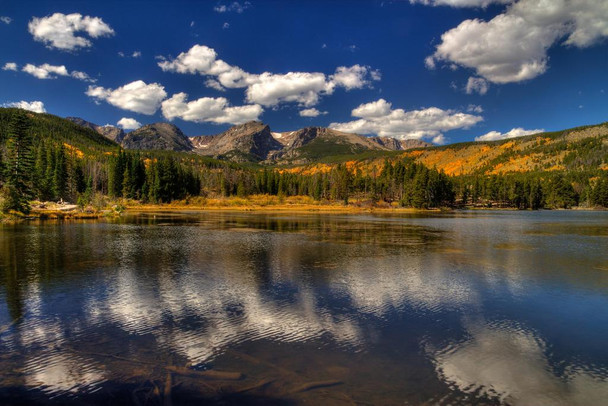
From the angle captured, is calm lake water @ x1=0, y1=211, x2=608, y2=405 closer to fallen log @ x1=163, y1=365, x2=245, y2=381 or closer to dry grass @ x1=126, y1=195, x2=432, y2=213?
fallen log @ x1=163, y1=365, x2=245, y2=381

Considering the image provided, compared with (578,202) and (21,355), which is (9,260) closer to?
(21,355)

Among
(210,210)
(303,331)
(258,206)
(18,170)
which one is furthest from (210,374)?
(258,206)

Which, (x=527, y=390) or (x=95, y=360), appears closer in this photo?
(x=527, y=390)

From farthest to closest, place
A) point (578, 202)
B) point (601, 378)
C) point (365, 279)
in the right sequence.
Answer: point (578, 202) < point (365, 279) < point (601, 378)

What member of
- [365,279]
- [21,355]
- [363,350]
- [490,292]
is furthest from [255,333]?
[490,292]

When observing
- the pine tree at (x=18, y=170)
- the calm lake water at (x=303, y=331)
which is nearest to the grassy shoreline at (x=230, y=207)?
the pine tree at (x=18, y=170)

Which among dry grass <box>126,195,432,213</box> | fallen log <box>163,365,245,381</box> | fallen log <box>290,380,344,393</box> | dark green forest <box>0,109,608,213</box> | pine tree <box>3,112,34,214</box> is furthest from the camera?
dry grass <box>126,195,432,213</box>

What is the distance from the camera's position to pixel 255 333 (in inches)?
497

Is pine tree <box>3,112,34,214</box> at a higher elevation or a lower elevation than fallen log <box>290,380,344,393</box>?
higher

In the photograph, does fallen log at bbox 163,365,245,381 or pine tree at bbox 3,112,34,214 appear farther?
pine tree at bbox 3,112,34,214

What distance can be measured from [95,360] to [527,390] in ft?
39.6

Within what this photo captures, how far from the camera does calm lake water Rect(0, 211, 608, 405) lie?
8.95 metres

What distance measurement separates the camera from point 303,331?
12922mm

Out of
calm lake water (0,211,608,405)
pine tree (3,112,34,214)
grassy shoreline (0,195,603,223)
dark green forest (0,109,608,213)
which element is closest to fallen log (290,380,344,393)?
calm lake water (0,211,608,405)
